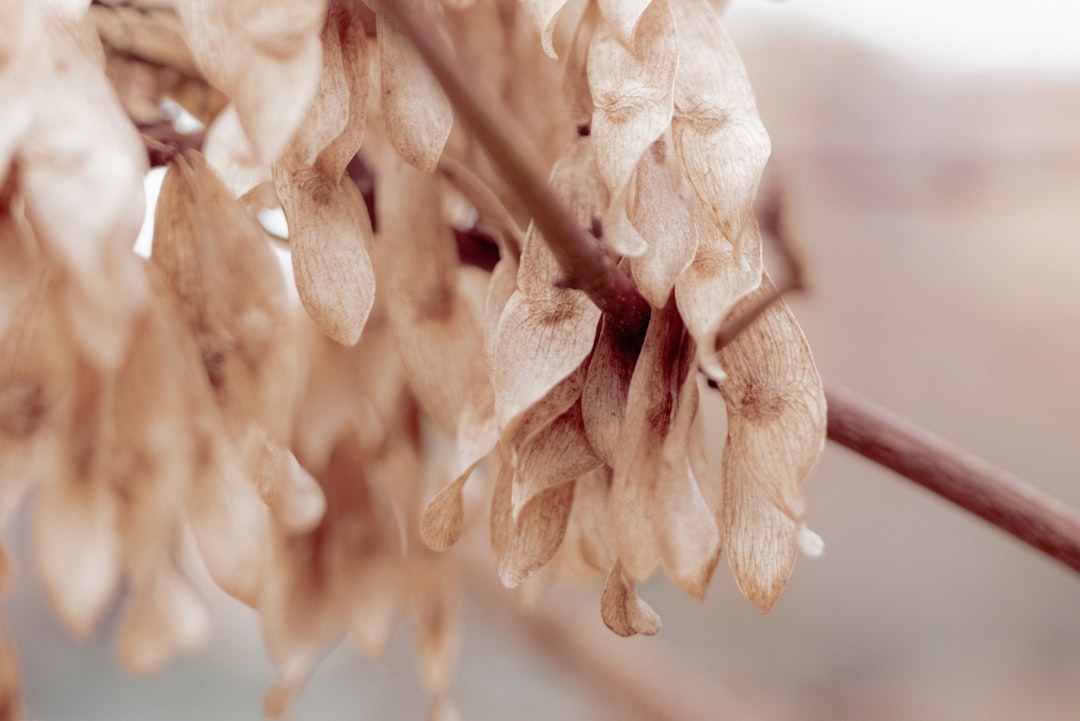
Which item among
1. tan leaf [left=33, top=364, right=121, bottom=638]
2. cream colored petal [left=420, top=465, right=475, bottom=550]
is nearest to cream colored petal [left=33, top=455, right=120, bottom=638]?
tan leaf [left=33, top=364, right=121, bottom=638]

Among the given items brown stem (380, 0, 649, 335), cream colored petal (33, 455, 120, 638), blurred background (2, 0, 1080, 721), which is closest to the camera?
brown stem (380, 0, 649, 335)

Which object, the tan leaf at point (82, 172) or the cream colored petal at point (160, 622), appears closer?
the tan leaf at point (82, 172)

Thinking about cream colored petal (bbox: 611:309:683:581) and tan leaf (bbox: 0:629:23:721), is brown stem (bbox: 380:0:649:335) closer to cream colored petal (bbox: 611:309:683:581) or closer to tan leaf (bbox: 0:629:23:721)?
cream colored petal (bbox: 611:309:683:581)

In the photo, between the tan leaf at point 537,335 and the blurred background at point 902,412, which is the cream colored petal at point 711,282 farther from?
the blurred background at point 902,412

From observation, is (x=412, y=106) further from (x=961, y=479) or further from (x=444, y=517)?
(x=961, y=479)

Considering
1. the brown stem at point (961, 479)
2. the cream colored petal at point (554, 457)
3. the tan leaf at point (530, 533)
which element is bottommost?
the brown stem at point (961, 479)

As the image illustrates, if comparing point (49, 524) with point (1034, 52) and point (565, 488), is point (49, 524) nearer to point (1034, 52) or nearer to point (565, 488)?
point (565, 488)

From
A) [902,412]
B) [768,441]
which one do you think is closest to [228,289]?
[768,441]

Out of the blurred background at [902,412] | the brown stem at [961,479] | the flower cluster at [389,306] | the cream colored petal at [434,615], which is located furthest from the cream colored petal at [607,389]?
the blurred background at [902,412]
